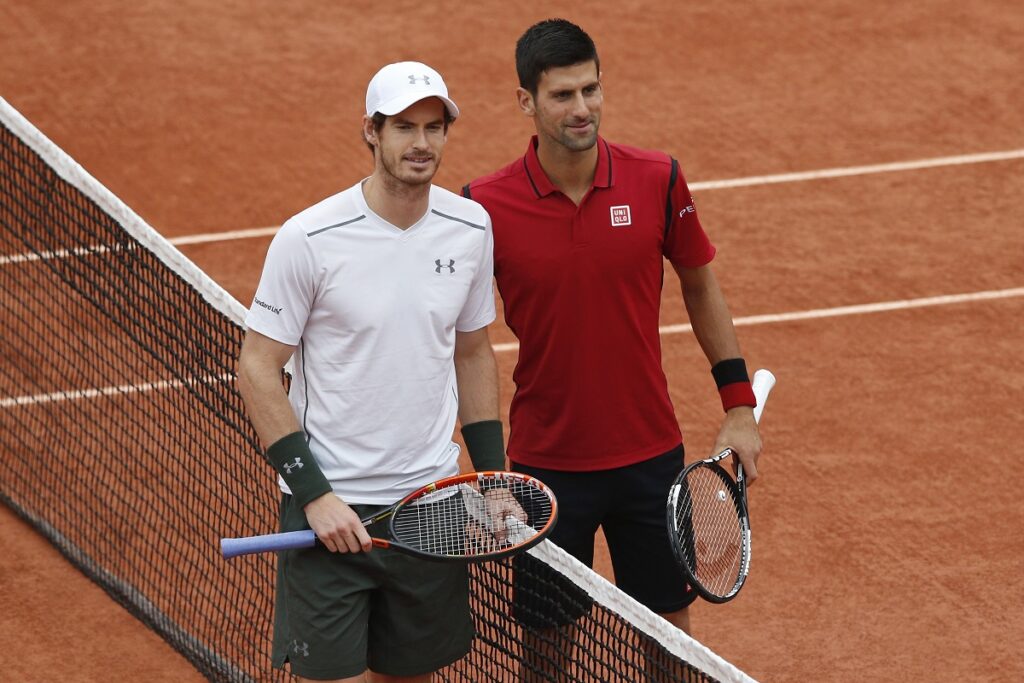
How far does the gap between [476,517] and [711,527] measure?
2.70 feet

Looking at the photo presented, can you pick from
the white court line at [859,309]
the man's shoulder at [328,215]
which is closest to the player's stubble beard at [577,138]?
the man's shoulder at [328,215]

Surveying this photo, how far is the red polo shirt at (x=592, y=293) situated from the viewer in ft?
14.4

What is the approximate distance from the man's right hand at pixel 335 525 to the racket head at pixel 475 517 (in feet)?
0.31

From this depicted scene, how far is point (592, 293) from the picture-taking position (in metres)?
4.38

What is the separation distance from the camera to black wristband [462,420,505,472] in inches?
162

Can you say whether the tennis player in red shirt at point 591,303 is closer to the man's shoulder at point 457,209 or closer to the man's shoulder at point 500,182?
the man's shoulder at point 500,182

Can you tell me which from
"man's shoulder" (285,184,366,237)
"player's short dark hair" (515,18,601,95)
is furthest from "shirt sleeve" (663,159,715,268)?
"man's shoulder" (285,184,366,237)

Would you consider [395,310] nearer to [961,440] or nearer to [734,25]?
[961,440]

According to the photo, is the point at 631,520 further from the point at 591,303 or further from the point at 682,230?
the point at 682,230

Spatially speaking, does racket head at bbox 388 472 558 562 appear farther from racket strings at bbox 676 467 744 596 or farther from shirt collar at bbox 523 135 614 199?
shirt collar at bbox 523 135 614 199

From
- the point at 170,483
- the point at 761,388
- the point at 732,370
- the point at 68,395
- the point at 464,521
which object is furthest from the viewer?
the point at 68,395

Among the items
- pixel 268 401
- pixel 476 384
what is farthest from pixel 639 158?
pixel 268 401

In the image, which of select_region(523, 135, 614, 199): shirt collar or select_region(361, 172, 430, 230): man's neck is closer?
select_region(361, 172, 430, 230): man's neck

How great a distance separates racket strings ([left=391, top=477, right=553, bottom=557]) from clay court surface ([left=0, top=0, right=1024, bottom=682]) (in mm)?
2039
